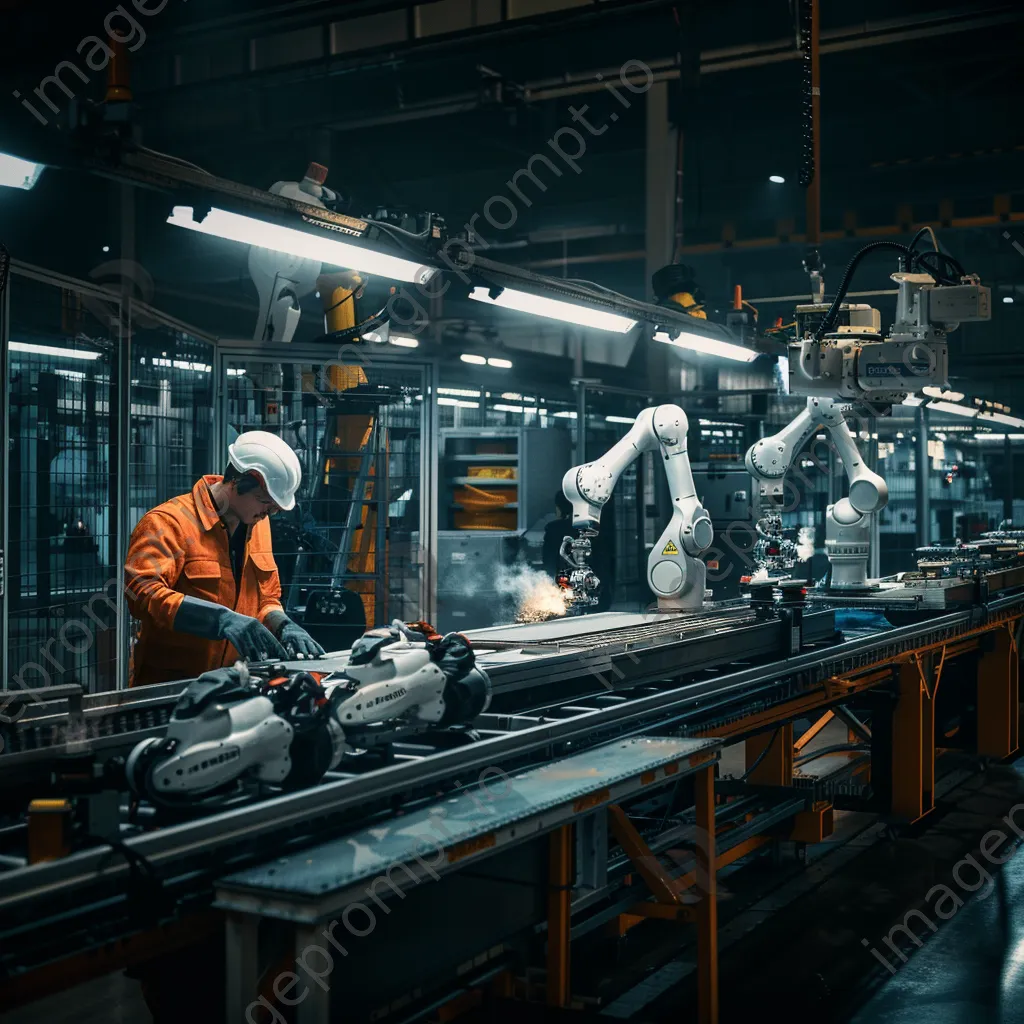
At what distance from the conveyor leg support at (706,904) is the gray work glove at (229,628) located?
1.23 metres

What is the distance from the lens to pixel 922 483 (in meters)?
12.3

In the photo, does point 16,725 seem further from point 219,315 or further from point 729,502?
point 219,315

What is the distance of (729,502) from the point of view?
1023 centimetres

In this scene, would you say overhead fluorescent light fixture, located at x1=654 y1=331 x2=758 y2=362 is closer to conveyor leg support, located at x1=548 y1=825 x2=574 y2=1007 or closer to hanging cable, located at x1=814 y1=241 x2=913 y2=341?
hanging cable, located at x1=814 y1=241 x2=913 y2=341

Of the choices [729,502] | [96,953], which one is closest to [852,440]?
[729,502]

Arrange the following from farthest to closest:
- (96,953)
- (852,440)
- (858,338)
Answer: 1. (852,440)
2. (858,338)
3. (96,953)

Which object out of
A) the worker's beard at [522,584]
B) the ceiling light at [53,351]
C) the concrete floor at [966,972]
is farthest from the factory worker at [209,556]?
the worker's beard at [522,584]

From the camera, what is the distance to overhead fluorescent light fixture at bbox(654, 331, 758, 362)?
5840 millimetres

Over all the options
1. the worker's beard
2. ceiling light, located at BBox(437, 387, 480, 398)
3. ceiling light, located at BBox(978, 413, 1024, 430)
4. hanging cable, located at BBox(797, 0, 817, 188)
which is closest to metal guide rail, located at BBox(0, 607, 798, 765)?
hanging cable, located at BBox(797, 0, 817, 188)

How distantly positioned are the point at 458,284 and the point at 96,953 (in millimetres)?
2897

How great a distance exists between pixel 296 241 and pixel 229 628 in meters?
1.18

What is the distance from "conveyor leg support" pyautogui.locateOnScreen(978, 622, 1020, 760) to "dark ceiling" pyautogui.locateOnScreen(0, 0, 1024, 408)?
14.3 ft

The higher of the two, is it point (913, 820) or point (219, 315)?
point (219, 315)

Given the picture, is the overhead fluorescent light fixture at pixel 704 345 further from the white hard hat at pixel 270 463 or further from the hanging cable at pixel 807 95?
the white hard hat at pixel 270 463
